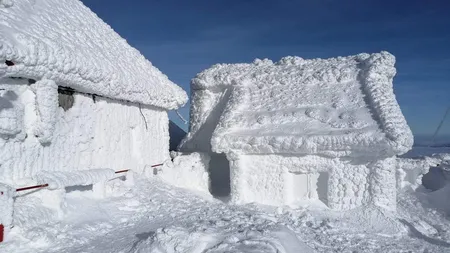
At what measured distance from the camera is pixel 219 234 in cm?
580

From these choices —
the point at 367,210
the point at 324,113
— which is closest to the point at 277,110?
the point at 324,113

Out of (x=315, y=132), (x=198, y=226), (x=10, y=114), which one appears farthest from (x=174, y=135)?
(x=10, y=114)

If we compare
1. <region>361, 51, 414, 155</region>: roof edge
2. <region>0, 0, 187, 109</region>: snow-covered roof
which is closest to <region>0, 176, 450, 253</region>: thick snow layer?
<region>361, 51, 414, 155</region>: roof edge

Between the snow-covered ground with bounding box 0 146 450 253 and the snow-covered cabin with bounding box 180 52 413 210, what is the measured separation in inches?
19.0

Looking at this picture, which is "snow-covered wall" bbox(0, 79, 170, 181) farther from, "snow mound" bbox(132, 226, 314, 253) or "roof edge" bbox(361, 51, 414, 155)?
"roof edge" bbox(361, 51, 414, 155)

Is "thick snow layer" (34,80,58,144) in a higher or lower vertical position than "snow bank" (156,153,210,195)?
higher

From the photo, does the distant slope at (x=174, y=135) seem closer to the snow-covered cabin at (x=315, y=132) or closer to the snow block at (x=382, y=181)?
the snow-covered cabin at (x=315, y=132)

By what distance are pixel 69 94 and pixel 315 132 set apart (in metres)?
5.29

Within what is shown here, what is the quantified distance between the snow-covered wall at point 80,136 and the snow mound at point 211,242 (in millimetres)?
2231

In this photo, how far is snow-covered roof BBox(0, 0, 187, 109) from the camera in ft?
19.2

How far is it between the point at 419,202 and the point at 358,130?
12.7ft

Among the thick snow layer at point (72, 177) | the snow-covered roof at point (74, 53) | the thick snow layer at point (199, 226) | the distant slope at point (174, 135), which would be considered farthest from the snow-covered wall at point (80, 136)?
the distant slope at point (174, 135)

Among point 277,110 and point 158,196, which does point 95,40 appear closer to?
point 158,196

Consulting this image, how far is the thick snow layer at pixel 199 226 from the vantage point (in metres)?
5.41
